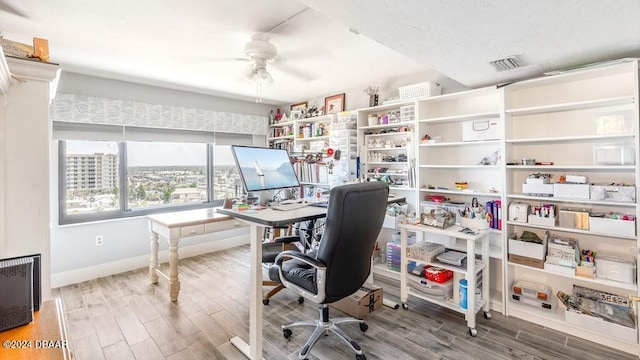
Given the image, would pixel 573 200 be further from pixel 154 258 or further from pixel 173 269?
pixel 154 258

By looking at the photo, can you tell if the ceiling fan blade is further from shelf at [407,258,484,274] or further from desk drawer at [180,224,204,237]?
shelf at [407,258,484,274]

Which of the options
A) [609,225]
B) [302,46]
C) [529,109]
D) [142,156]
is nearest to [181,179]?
[142,156]

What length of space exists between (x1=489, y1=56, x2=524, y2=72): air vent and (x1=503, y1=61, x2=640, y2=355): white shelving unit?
29cm

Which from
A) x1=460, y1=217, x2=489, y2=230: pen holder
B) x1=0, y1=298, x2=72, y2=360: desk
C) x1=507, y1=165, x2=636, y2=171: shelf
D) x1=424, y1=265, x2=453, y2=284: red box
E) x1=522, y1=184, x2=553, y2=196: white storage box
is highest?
x1=507, y1=165, x2=636, y2=171: shelf

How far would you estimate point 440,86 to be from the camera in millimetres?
3004

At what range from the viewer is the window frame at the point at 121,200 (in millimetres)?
3102

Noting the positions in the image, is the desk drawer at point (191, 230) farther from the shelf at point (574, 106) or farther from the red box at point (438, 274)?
the shelf at point (574, 106)

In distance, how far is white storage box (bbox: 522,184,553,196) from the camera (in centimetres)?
225

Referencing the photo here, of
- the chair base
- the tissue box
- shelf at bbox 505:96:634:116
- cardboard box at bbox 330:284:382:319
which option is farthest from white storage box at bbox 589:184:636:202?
the chair base

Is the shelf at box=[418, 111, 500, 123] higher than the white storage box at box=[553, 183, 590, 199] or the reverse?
higher

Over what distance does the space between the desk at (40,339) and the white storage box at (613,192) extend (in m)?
2.97

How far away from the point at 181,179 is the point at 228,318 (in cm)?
237

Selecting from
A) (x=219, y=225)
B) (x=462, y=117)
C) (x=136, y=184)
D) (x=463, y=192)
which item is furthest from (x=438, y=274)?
(x=136, y=184)

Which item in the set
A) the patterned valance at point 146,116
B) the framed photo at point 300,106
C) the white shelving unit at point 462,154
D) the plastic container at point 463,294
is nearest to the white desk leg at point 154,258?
the patterned valance at point 146,116
